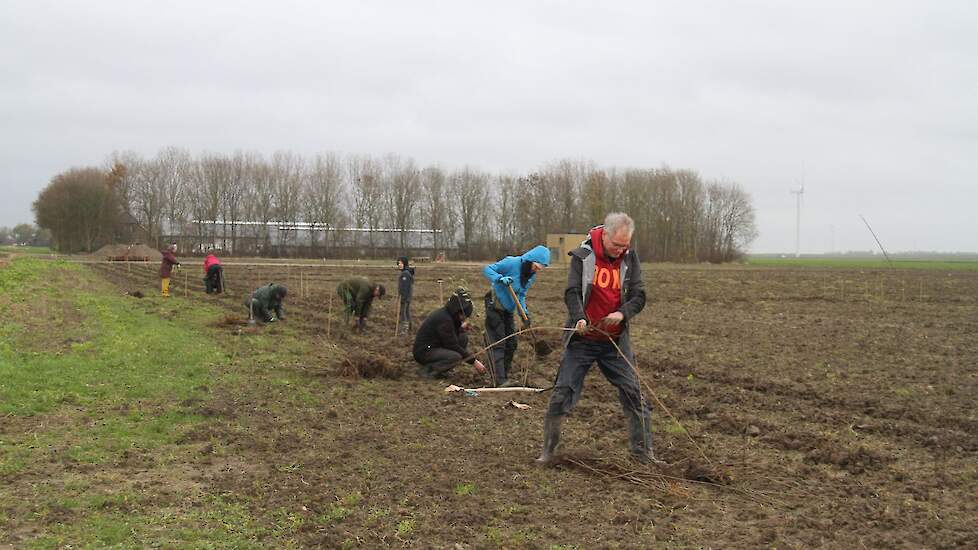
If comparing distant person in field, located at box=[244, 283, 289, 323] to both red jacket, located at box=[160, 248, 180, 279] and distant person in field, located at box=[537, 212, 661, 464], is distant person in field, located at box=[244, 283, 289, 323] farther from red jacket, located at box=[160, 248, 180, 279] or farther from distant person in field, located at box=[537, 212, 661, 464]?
distant person in field, located at box=[537, 212, 661, 464]

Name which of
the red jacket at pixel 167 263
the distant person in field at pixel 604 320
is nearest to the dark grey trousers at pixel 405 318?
the distant person in field at pixel 604 320

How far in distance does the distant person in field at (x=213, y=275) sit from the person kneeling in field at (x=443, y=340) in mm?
15433

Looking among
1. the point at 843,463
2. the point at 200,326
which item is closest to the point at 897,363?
the point at 843,463

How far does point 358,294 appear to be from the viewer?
15766 mm

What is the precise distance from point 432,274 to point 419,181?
43.4 m

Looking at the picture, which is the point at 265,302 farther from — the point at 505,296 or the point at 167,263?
the point at 167,263

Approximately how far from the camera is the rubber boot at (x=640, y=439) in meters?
6.39

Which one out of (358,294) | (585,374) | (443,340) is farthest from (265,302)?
(585,374)

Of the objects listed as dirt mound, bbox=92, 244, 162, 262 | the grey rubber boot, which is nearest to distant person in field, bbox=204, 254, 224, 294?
the grey rubber boot

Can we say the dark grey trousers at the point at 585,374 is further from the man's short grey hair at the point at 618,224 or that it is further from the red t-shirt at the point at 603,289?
the man's short grey hair at the point at 618,224

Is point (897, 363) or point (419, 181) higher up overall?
point (419, 181)

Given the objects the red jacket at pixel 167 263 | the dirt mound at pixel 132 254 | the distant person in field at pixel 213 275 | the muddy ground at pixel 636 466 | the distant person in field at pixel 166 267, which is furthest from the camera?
the dirt mound at pixel 132 254

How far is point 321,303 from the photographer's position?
22609mm

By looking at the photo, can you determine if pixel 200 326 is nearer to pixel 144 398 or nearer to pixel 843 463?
pixel 144 398
